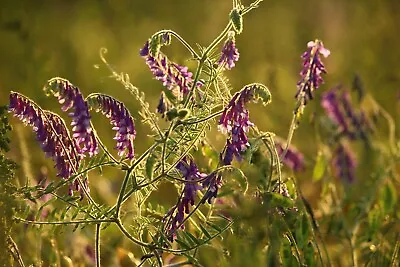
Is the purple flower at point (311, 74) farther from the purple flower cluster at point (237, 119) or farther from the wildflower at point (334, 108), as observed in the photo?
the wildflower at point (334, 108)

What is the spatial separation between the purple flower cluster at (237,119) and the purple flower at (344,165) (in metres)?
1.43

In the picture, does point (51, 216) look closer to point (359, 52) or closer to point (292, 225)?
point (292, 225)

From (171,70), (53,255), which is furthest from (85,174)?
(53,255)

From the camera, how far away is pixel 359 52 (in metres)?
5.14

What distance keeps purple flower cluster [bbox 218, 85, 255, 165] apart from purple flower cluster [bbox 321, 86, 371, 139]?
4.52 ft

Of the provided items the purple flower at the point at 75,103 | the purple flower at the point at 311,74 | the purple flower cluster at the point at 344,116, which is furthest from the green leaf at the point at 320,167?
the purple flower at the point at 75,103

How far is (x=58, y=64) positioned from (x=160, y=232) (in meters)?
3.15

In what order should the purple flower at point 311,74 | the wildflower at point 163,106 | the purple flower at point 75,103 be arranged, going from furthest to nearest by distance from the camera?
the purple flower at point 311,74 < the wildflower at point 163,106 < the purple flower at point 75,103

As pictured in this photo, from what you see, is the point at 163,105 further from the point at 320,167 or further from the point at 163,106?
the point at 320,167

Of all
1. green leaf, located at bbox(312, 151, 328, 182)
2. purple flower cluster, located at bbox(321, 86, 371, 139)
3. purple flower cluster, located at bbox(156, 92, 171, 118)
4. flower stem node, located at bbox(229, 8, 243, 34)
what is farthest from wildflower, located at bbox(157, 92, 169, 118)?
purple flower cluster, located at bbox(321, 86, 371, 139)

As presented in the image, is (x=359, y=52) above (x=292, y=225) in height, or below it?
above

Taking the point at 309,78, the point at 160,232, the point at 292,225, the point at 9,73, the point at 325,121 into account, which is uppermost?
the point at 9,73

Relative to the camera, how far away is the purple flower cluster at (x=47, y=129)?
1715 millimetres

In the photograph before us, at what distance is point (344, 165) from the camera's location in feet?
10.4
